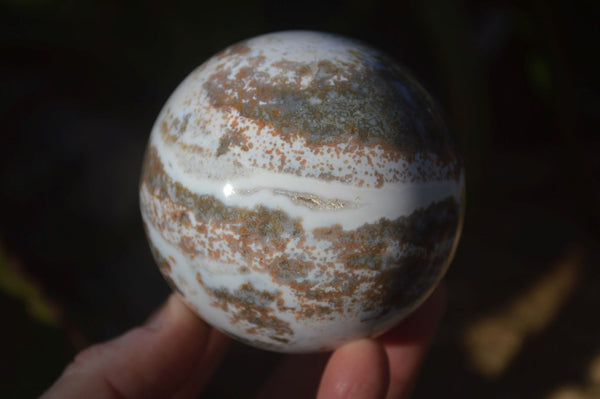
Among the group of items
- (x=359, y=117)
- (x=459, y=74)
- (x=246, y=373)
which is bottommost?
(x=246, y=373)

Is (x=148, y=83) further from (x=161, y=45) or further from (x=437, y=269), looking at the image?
(x=437, y=269)

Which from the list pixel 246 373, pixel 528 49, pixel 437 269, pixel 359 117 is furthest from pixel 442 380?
pixel 528 49

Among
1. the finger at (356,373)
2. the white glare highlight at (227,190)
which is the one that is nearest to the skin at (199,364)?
the finger at (356,373)

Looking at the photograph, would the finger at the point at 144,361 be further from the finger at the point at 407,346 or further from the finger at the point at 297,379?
the finger at the point at 407,346

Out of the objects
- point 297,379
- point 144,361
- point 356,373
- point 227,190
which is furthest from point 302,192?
point 297,379

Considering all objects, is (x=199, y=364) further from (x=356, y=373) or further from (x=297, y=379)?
(x=356, y=373)

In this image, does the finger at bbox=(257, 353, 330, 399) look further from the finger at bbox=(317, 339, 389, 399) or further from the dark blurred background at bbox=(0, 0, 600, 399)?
the dark blurred background at bbox=(0, 0, 600, 399)

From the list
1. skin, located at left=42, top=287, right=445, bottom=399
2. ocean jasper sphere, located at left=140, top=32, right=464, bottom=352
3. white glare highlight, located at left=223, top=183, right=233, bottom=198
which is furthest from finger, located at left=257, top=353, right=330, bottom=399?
white glare highlight, located at left=223, top=183, right=233, bottom=198
